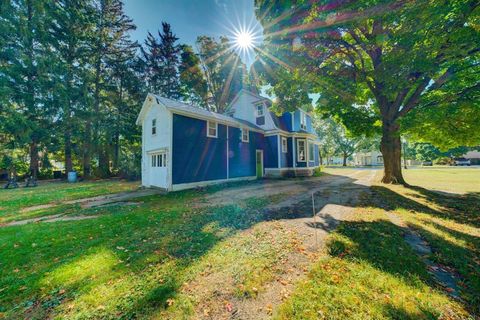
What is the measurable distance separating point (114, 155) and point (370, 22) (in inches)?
1103

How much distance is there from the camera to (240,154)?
1516cm

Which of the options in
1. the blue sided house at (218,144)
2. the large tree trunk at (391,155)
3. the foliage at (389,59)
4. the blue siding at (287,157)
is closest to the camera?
the foliage at (389,59)

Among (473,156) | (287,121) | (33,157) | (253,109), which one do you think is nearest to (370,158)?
(473,156)

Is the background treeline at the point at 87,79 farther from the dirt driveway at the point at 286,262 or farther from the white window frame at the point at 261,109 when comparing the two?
the dirt driveway at the point at 286,262

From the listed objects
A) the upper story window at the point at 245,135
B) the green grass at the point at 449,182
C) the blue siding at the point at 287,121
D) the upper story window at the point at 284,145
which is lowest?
the green grass at the point at 449,182

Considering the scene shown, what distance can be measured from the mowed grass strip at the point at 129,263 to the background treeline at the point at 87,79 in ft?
52.5

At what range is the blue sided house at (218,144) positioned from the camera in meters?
11.5

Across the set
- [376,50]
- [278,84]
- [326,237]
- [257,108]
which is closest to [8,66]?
[257,108]

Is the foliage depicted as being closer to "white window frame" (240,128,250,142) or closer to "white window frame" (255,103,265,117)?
"white window frame" (240,128,250,142)

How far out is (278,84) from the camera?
10.9 m

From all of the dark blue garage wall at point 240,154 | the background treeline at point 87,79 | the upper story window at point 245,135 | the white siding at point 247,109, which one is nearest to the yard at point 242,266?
the dark blue garage wall at point 240,154

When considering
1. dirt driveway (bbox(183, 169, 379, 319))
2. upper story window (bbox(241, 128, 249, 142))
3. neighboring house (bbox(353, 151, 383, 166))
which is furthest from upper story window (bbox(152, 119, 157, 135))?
neighboring house (bbox(353, 151, 383, 166))

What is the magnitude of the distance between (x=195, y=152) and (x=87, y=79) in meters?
19.2

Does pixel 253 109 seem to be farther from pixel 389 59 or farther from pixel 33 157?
pixel 33 157
